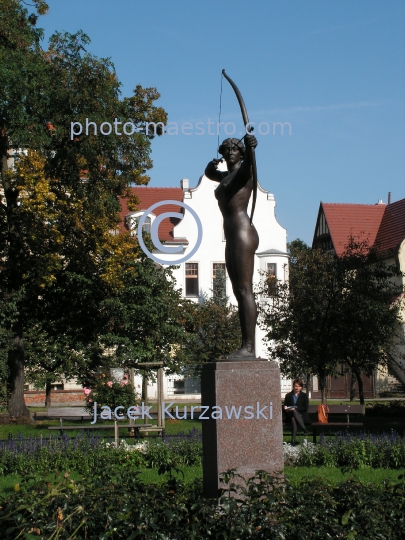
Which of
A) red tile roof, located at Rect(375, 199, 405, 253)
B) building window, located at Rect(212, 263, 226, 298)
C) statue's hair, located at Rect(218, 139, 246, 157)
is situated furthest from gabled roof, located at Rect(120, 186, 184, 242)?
statue's hair, located at Rect(218, 139, 246, 157)

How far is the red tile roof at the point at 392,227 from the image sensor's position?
4597cm

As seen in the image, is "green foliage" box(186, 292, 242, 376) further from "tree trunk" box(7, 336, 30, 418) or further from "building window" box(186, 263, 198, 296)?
"tree trunk" box(7, 336, 30, 418)

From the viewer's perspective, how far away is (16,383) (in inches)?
928

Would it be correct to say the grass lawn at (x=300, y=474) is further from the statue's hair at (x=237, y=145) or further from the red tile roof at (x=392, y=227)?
the red tile roof at (x=392, y=227)

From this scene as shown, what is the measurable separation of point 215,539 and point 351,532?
97 cm

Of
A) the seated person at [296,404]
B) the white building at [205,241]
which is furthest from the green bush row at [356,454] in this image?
the white building at [205,241]

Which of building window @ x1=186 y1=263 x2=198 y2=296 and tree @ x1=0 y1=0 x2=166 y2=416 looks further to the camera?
building window @ x1=186 y1=263 x2=198 y2=296

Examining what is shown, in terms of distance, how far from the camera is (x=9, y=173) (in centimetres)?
2322

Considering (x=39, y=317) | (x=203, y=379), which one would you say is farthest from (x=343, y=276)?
(x=203, y=379)

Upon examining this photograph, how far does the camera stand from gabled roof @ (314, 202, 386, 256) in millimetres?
47469

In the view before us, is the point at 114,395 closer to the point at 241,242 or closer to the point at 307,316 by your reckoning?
the point at 241,242

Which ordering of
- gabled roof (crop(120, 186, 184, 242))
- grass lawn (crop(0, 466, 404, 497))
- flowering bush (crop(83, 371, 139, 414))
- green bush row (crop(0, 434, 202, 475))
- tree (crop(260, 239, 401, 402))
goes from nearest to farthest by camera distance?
grass lawn (crop(0, 466, 404, 497)), green bush row (crop(0, 434, 202, 475)), flowering bush (crop(83, 371, 139, 414)), tree (crop(260, 239, 401, 402)), gabled roof (crop(120, 186, 184, 242))

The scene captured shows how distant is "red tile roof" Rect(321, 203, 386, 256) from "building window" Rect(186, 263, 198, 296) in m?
9.21

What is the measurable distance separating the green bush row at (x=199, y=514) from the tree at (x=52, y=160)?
51.3 ft
